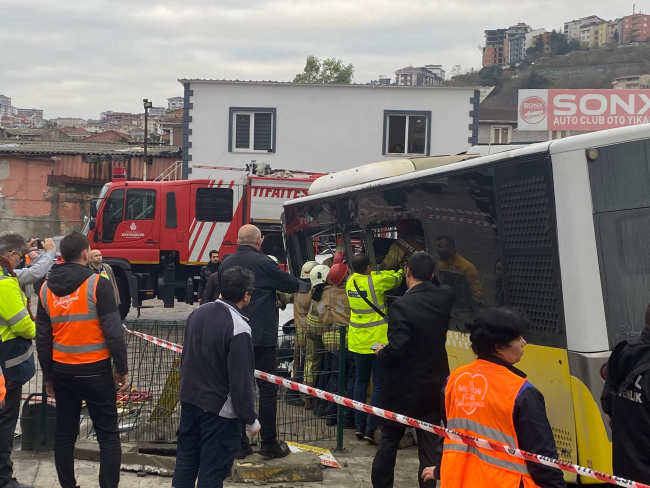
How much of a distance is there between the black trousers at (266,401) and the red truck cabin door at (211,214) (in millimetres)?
10207

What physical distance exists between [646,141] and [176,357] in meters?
4.53

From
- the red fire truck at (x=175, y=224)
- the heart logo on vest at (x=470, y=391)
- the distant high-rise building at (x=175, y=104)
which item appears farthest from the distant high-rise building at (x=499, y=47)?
the heart logo on vest at (x=470, y=391)

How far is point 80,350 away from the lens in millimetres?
5266

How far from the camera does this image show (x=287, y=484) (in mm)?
6020

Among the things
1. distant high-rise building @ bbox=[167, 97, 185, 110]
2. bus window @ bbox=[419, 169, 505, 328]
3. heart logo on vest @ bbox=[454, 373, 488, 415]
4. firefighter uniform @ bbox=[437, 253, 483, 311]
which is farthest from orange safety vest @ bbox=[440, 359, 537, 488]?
distant high-rise building @ bbox=[167, 97, 185, 110]

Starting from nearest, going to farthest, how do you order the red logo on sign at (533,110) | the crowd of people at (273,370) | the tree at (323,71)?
the crowd of people at (273,370) → the red logo on sign at (533,110) → the tree at (323,71)

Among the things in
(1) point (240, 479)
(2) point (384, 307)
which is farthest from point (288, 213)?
(1) point (240, 479)

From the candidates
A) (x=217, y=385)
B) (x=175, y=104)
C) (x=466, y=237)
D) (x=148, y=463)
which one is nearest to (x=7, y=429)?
(x=148, y=463)

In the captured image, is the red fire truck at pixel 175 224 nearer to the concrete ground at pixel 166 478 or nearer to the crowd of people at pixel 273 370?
the crowd of people at pixel 273 370

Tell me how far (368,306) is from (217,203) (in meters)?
9.80

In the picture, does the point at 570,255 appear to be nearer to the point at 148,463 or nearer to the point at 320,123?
the point at 148,463

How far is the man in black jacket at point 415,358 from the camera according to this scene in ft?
17.3

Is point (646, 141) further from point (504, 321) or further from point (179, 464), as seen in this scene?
point (179, 464)

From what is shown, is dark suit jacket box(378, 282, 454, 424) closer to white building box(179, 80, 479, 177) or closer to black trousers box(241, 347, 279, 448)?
black trousers box(241, 347, 279, 448)
